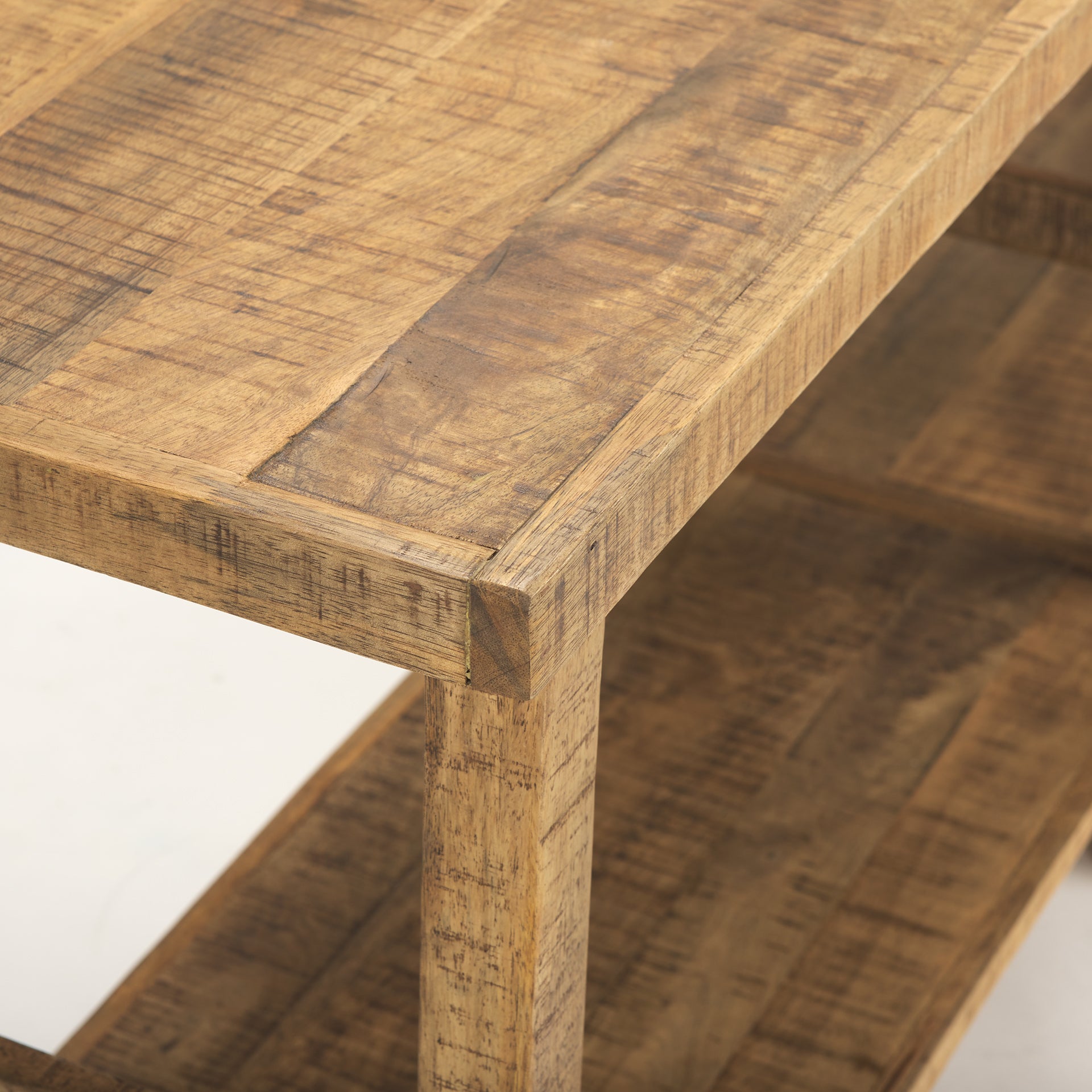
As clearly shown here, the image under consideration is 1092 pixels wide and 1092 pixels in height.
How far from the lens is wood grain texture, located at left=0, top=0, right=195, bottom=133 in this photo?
783 mm

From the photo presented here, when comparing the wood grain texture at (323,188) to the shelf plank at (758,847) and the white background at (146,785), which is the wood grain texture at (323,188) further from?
the white background at (146,785)

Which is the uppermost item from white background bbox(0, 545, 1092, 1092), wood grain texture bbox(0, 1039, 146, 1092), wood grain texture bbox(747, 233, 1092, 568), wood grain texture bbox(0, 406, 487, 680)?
wood grain texture bbox(0, 406, 487, 680)

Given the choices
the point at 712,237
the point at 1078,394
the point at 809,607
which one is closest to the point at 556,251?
the point at 712,237

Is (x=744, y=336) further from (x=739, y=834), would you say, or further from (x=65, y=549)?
(x=739, y=834)

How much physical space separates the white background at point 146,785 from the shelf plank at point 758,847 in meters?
0.23

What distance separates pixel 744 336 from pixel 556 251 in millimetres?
91

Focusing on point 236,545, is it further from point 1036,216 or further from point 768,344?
point 1036,216

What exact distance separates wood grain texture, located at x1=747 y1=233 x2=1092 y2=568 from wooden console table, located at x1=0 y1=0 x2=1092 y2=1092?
0.05m

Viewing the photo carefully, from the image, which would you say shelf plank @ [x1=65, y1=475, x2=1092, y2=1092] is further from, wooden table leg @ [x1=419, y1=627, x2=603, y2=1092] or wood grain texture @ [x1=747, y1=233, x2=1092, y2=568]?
wooden table leg @ [x1=419, y1=627, x2=603, y2=1092]

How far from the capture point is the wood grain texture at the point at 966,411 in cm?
143

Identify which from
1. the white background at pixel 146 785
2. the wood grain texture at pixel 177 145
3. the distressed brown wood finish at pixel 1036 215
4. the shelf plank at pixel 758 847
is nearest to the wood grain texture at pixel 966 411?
the shelf plank at pixel 758 847

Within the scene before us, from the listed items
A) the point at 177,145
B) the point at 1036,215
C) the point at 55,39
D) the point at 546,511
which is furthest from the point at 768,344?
the point at 1036,215

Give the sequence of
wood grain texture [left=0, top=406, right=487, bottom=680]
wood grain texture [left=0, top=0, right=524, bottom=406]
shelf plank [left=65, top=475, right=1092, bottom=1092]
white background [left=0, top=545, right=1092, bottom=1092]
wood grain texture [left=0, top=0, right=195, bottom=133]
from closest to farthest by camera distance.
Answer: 1. wood grain texture [left=0, top=406, right=487, bottom=680]
2. wood grain texture [left=0, top=0, right=524, bottom=406]
3. wood grain texture [left=0, top=0, right=195, bottom=133]
4. shelf plank [left=65, top=475, right=1092, bottom=1092]
5. white background [left=0, top=545, right=1092, bottom=1092]

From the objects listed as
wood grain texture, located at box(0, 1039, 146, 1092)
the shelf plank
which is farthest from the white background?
wood grain texture, located at box(0, 1039, 146, 1092)
